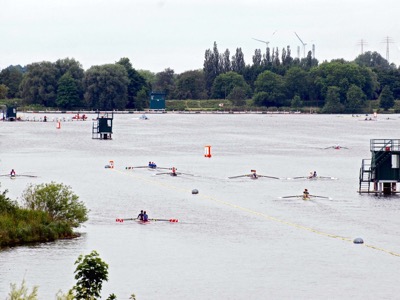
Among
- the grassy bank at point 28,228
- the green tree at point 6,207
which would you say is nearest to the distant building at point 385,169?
the grassy bank at point 28,228

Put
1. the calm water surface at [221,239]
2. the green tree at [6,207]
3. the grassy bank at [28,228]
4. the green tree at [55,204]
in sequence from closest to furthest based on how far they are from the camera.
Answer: the calm water surface at [221,239] → the grassy bank at [28,228] → the green tree at [6,207] → the green tree at [55,204]

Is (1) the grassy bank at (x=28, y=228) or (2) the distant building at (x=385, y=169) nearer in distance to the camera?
(1) the grassy bank at (x=28, y=228)

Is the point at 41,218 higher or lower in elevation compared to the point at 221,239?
higher

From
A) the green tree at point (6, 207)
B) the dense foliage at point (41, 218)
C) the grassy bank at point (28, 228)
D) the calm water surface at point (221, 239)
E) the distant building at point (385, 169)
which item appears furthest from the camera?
the distant building at point (385, 169)

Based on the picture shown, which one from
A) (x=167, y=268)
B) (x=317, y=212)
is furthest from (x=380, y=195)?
(x=167, y=268)

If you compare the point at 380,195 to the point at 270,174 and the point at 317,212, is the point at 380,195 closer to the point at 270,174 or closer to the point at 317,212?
the point at 317,212

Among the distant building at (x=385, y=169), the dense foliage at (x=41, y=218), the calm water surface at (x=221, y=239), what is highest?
the distant building at (x=385, y=169)

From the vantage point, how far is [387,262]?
220ft

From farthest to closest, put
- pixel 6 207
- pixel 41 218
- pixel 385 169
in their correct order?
pixel 385 169 < pixel 41 218 < pixel 6 207

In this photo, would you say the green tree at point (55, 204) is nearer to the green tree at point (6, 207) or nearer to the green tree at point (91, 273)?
the green tree at point (6, 207)

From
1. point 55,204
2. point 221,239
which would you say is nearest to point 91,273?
point 55,204

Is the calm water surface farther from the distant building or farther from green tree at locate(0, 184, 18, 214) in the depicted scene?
green tree at locate(0, 184, 18, 214)

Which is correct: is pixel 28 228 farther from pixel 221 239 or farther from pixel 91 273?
pixel 91 273

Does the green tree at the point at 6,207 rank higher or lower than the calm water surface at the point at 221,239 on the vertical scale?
higher
